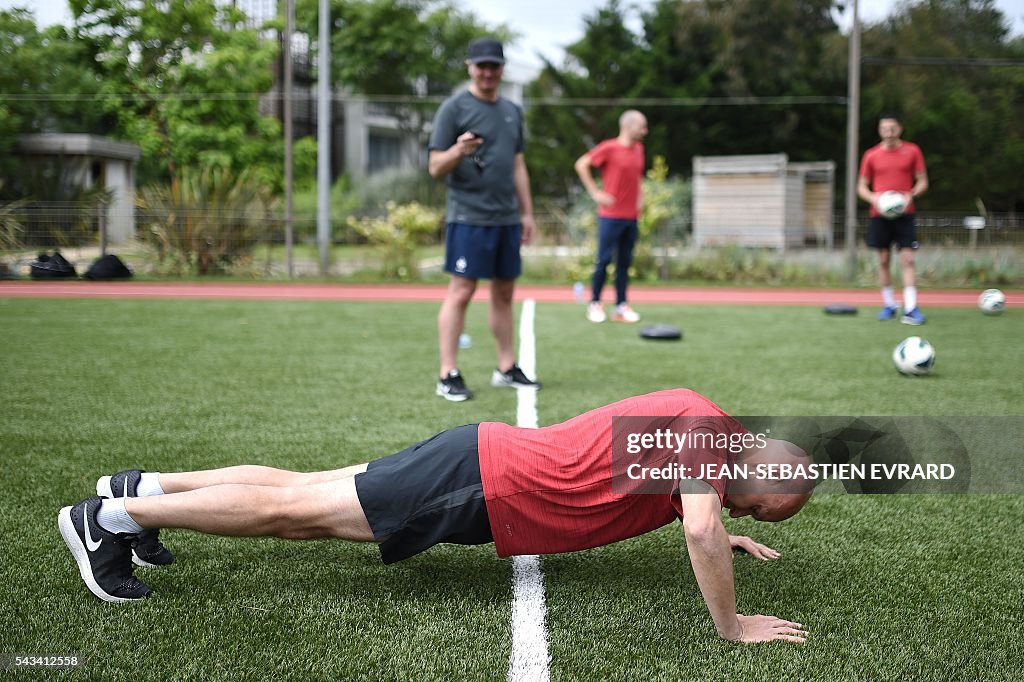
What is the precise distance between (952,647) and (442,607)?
1.39 meters

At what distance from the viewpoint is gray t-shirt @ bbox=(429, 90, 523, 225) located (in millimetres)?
5613

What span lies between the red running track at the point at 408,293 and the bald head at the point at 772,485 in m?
10.1

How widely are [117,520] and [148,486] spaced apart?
19cm

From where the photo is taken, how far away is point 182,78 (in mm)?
35000

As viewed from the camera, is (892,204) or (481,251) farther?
(892,204)

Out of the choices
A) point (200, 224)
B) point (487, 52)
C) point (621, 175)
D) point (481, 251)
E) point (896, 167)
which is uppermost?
point (487, 52)

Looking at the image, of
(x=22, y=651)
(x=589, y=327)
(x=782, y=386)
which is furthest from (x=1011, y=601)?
(x=589, y=327)

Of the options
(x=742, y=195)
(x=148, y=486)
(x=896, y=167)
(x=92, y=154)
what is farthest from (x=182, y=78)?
(x=148, y=486)

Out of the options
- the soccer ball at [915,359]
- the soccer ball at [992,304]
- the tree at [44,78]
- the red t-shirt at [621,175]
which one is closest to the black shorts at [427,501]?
the soccer ball at [915,359]

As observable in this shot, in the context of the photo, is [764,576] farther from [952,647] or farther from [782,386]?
[782,386]

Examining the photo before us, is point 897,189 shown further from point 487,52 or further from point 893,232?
point 487,52

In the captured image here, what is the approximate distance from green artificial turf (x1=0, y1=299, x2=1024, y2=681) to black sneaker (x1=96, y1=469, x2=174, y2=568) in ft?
0.11

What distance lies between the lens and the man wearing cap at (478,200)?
5574 mm

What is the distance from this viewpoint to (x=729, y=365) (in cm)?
690
